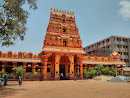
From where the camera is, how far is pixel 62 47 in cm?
2567

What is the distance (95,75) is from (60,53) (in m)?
8.86

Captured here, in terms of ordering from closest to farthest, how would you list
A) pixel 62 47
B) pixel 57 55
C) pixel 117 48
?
pixel 57 55, pixel 62 47, pixel 117 48

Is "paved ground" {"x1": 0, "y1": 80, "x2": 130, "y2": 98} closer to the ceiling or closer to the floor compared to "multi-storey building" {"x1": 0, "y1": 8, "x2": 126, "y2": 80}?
closer to the floor

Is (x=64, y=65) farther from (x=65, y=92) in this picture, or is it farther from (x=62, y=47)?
(x=65, y=92)

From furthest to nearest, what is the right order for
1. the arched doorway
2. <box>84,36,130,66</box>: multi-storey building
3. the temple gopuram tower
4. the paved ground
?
<box>84,36,130,66</box>: multi-storey building → the arched doorway → the temple gopuram tower → the paved ground

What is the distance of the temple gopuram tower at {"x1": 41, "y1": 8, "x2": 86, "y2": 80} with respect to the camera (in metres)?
24.7

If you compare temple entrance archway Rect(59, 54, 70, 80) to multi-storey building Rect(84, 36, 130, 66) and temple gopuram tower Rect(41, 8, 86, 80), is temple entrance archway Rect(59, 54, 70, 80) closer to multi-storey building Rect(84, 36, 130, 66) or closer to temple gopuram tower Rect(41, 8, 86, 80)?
temple gopuram tower Rect(41, 8, 86, 80)

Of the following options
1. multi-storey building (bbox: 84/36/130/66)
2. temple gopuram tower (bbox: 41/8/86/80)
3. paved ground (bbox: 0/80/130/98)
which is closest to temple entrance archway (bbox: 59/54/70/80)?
temple gopuram tower (bbox: 41/8/86/80)

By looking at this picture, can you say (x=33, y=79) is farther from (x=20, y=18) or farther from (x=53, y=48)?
(x=20, y=18)

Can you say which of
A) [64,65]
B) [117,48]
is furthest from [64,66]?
[117,48]

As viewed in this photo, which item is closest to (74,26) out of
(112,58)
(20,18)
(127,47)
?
(112,58)

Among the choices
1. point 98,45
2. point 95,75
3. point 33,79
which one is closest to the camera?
point 33,79

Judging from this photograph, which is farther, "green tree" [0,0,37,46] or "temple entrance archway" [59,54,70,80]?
"temple entrance archway" [59,54,70,80]

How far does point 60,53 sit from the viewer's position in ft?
81.7
